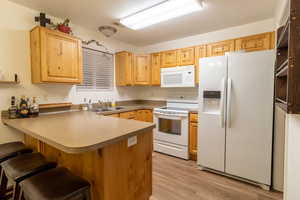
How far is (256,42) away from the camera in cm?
257

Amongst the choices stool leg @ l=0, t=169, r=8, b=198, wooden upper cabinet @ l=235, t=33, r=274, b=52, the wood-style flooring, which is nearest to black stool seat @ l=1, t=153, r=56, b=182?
stool leg @ l=0, t=169, r=8, b=198

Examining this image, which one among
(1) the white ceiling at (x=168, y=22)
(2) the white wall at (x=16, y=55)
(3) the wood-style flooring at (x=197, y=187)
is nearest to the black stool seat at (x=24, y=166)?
(2) the white wall at (x=16, y=55)

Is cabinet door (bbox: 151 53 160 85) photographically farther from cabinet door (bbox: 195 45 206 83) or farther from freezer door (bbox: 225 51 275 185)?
freezer door (bbox: 225 51 275 185)

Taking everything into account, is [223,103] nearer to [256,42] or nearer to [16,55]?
[256,42]

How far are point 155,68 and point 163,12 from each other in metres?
1.58

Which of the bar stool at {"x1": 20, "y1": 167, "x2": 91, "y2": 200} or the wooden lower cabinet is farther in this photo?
the wooden lower cabinet

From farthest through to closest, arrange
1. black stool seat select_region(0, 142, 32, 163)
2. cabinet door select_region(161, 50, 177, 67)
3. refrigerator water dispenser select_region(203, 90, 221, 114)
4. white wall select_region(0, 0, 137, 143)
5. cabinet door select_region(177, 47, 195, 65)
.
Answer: cabinet door select_region(161, 50, 177, 67) < cabinet door select_region(177, 47, 195, 65) < refrigerator water dispenser select_region(203, 90, 221, 114) < white wall select_region(0, 0, 137, 143) < black stool seat select_region(0, 142, 32, 163)

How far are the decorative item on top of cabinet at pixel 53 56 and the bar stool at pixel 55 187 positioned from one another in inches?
57.4

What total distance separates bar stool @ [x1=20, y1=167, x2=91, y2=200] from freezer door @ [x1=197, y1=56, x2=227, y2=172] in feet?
6.36

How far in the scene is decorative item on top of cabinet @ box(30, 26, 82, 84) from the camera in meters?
2.06

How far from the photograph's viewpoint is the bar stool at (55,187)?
3.15ft

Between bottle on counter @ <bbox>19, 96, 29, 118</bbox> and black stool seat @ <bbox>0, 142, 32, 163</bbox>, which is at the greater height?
bottle on counter @ <bbox>19, 96, 29, 118</bbox>

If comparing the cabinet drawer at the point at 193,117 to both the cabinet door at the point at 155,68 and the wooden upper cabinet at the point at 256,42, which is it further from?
the wooden upper cabinet at the point at 256,42

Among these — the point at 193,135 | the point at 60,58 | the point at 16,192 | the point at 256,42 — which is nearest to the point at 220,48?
the point at 256,42
